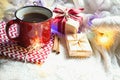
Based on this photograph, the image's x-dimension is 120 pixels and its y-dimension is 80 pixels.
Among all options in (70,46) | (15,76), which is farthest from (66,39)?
(15,76)

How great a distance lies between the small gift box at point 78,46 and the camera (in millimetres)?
530

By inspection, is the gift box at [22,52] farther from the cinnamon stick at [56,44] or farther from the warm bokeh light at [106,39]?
the warm bokeh light at [106,39]

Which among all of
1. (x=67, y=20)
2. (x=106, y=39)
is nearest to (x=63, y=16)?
(x=67, y=20)

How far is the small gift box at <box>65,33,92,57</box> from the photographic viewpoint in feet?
1.74

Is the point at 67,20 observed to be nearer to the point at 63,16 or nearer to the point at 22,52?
the point at 63,16

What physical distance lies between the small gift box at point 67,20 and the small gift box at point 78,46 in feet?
0.08

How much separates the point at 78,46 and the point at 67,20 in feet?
0.30

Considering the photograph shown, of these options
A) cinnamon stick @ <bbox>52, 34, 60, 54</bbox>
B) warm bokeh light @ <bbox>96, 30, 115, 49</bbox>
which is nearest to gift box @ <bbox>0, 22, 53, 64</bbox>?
cinnamon stick @ <bbox>52, 34, 60, 54</bbox>

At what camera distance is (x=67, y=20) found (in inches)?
23.5

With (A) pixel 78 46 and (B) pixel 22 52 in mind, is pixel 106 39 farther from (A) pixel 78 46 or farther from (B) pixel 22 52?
(B) pixel 22 52

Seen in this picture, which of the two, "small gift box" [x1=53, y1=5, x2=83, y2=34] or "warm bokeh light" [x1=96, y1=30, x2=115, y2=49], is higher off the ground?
"small gift box" [x1=53, y1=5, x2=83, y2=34]

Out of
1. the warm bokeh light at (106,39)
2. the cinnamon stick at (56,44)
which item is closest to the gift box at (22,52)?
the cinnamon stick at (56,44)

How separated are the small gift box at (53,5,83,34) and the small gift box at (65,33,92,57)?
1.0 inches

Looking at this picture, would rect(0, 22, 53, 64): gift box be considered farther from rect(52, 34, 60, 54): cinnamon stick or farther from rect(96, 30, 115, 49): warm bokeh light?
rect(96, 30, 115, 49): warm bokeh light
